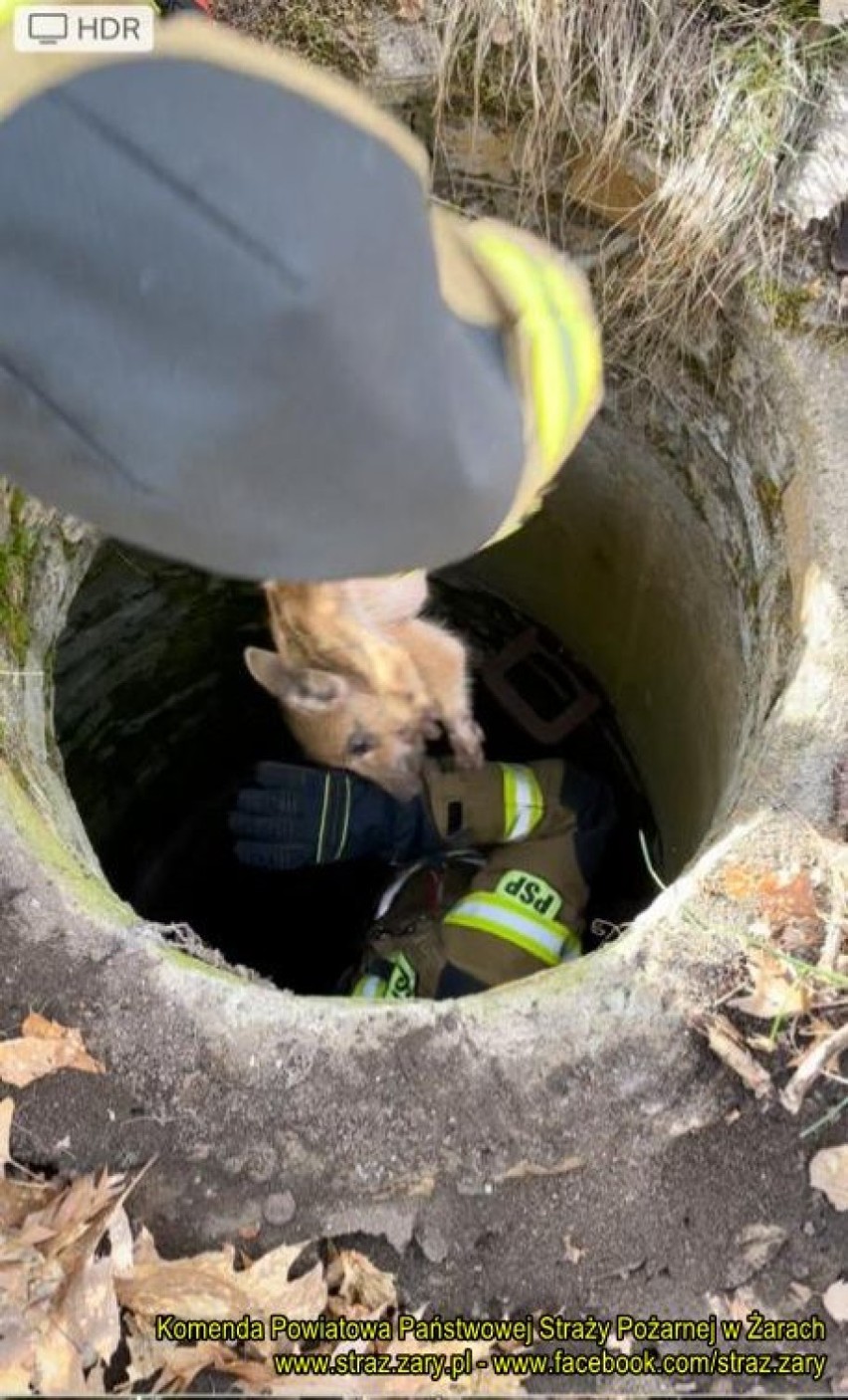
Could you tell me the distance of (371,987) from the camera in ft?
11.0

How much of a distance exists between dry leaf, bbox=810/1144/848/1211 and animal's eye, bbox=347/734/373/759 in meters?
1.31

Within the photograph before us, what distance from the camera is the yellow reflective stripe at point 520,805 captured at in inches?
138

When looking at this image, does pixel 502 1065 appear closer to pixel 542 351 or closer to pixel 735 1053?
pixel 735 1053

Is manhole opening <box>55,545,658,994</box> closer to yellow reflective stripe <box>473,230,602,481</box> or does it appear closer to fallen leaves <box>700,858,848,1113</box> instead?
fallen leaves <box>700,858,848,1113</box>

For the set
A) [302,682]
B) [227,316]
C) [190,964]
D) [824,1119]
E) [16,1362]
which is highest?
[227,316]

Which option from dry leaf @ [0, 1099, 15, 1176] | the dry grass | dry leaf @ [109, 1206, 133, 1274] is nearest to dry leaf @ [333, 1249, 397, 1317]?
dry leaf @ [109, 1206, 133, 1274]

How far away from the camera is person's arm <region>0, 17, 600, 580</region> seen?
1.25m

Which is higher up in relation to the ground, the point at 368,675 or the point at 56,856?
the point at 368,675

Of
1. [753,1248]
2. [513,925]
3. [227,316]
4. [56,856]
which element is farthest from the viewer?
[513,925]

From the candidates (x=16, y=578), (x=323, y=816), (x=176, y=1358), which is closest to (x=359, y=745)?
(x=323, y=816)

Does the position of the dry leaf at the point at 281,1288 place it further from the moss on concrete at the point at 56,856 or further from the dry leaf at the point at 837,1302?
the dry leaf at the point at 837,1302

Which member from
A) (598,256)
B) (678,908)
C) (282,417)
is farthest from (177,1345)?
(598,256)

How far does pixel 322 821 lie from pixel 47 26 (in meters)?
2.16

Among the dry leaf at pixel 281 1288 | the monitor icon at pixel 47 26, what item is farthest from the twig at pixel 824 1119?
the monitor icon at pixel 47 26
